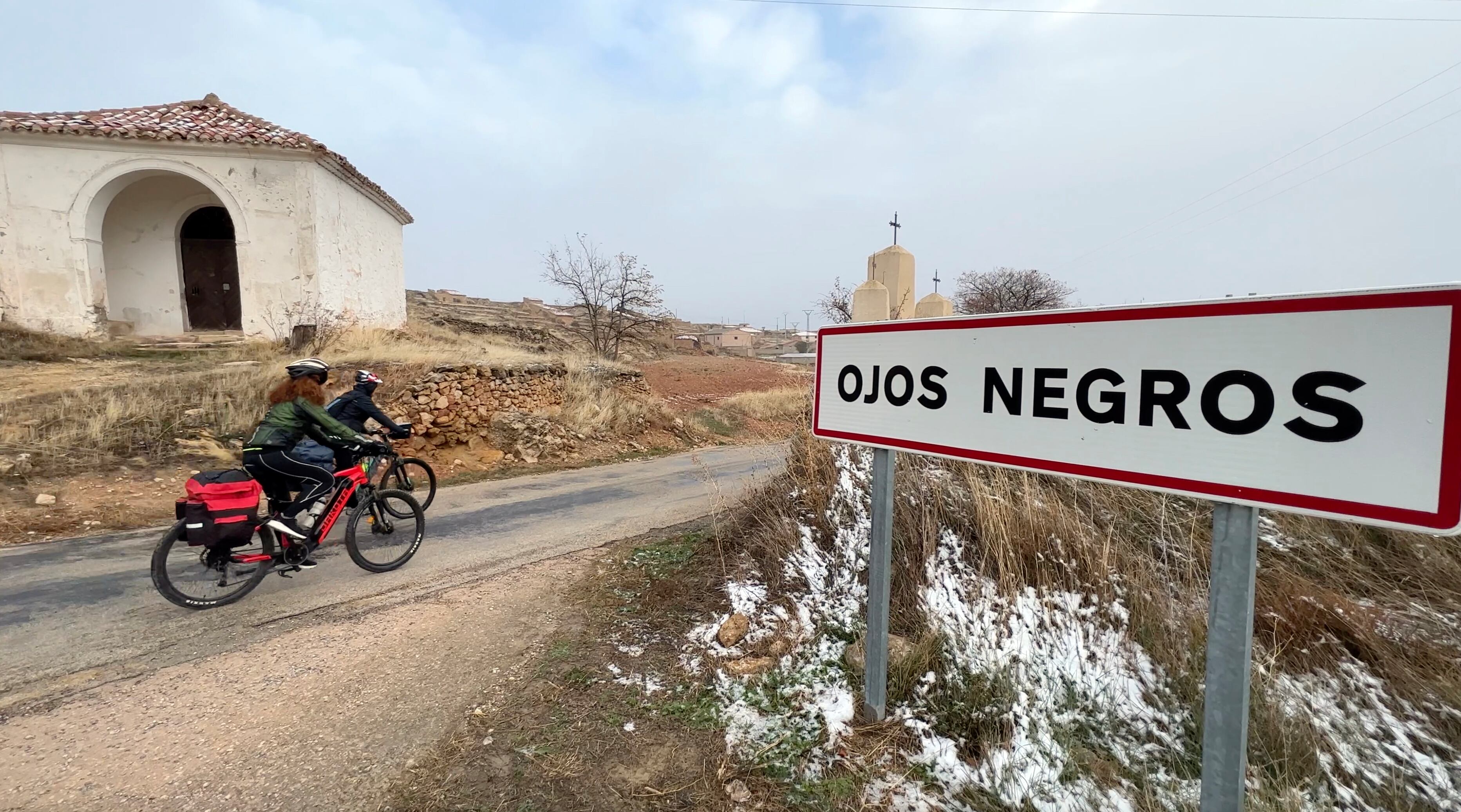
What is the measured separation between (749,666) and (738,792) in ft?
2.64

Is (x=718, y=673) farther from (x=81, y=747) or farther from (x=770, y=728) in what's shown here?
(x=81, y=747)

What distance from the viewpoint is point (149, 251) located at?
14.5 meters

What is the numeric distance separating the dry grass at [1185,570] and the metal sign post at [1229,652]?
872 millimetres

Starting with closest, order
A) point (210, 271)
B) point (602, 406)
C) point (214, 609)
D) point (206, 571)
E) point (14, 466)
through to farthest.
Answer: point (214, 609) → point (206, 571) → point (14, 466) → point (602, 406) → point (210, 271)

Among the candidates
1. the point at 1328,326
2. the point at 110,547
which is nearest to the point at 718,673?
the point at 1328,326

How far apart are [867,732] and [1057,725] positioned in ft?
2.45

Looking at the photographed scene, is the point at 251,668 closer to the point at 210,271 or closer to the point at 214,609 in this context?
the point at 214,609

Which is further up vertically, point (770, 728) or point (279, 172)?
point (279, 172)

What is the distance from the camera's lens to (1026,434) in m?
1.81

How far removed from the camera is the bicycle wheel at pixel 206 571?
12.3ft

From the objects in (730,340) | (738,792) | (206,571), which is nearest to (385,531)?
(206,571)

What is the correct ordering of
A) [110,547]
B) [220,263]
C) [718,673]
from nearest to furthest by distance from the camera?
1. [718,673]
2. [110,547]
3. [220,263]

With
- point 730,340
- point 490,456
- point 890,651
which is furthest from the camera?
point 730,340

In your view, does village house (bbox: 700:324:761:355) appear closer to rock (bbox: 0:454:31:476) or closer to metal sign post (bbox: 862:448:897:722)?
rock (bbox: 0:454:31:476)
